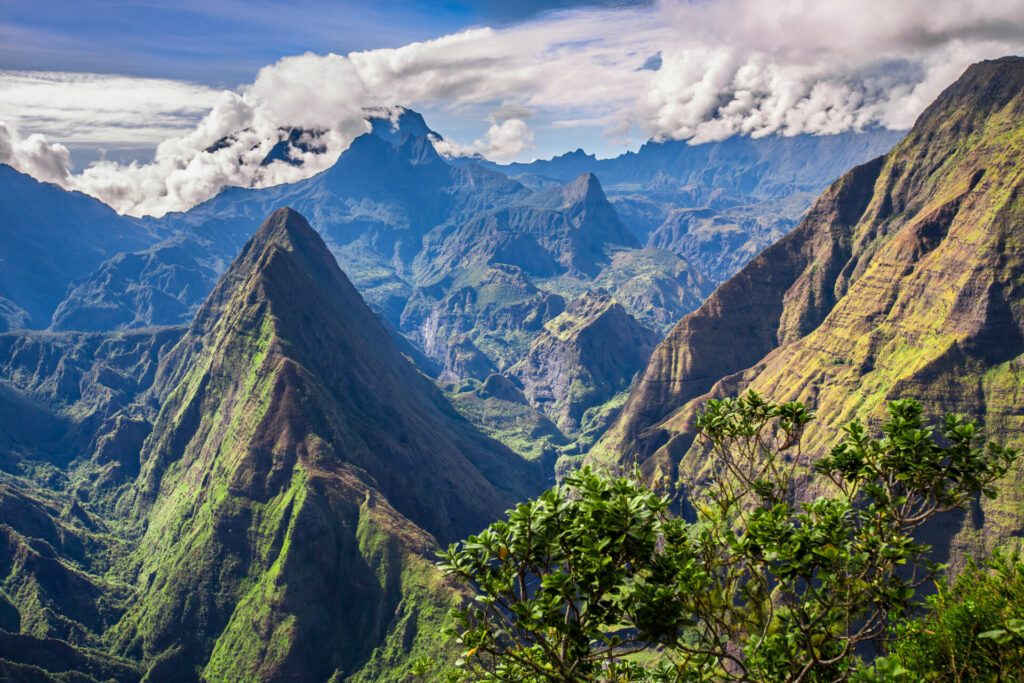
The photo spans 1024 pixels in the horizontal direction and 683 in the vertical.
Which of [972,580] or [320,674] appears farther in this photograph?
[320,674]

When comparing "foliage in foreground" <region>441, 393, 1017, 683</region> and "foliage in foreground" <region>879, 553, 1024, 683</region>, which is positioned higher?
"foliage in foreground" <region>441, 393, 1017, 683</region>

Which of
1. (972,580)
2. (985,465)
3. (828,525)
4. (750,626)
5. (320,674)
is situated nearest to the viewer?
(828,525)

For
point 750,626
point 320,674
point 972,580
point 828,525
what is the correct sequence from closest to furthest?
point 828,525 → point 750,626 → point 972,580 → point 320,674

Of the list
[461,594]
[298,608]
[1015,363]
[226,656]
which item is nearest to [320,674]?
[298,608]

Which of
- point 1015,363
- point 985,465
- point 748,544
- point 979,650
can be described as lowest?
point 979,650

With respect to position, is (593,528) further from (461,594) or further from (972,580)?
(461,594)

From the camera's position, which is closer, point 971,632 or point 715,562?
point 715,562

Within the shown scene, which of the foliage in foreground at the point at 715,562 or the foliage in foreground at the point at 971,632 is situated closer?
the foliage in foreground at the point at 715,562

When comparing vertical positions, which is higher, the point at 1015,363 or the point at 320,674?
the point at 1015,363

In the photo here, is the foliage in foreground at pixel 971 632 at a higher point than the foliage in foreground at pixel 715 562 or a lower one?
lower

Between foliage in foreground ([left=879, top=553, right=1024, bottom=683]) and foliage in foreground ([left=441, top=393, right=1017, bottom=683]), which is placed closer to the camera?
foliage in foreground ([left=441, top=393, right=1017, bottom=683])

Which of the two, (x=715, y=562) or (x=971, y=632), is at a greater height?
(x=715, y=562)
